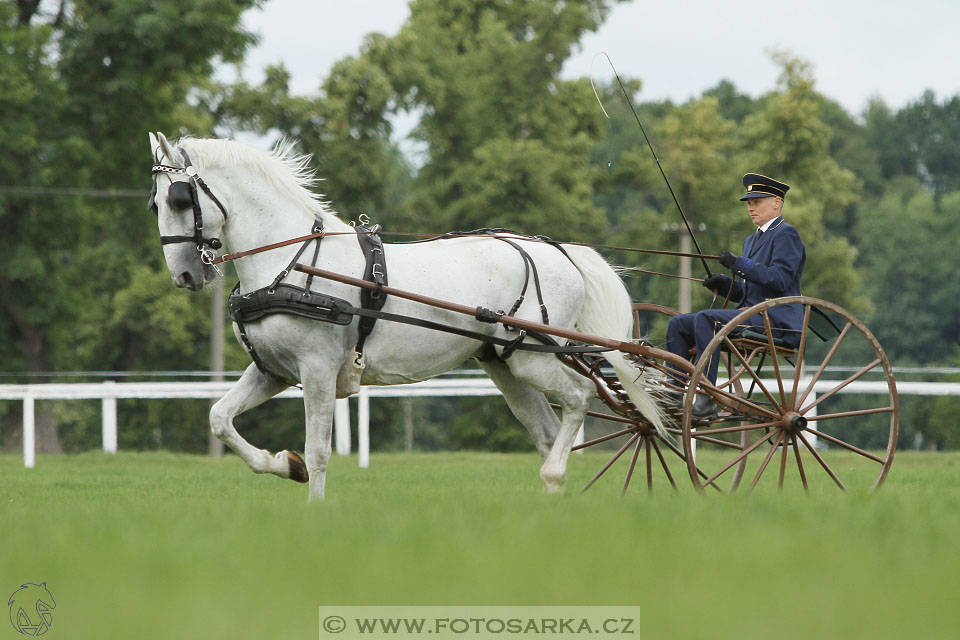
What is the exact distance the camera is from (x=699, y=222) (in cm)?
3428

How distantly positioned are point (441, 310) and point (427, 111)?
26.6 metres

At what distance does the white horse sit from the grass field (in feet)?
3.24

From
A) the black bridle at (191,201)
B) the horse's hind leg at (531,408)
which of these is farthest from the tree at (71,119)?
the black bridle at (191,201)

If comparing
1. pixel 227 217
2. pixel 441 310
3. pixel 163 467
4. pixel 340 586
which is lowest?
pixel 163 467

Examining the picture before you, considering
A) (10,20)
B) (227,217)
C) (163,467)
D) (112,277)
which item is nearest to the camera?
(227,217)

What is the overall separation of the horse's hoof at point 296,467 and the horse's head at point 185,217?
112cm

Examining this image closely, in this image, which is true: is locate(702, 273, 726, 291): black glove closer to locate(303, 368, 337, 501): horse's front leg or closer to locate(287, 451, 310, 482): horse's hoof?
locate(303, 368, 337, 501): horse's front leg

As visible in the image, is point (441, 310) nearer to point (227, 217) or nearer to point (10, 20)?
point (227, 217)

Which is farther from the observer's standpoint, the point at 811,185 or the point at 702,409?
the point at 811,185

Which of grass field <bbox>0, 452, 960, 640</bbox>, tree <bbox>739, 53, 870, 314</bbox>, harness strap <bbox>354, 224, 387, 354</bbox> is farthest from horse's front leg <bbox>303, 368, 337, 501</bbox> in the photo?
tree <bbox>739, 53, 870, 314</bbox>

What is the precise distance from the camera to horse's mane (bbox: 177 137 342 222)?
7.05m

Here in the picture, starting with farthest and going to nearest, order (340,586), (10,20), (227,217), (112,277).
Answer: (112,277)
(10,20)
(227,217)
(340,586)

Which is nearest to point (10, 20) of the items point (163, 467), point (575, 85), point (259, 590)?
point (163, 467)

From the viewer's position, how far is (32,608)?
11.8 ft
